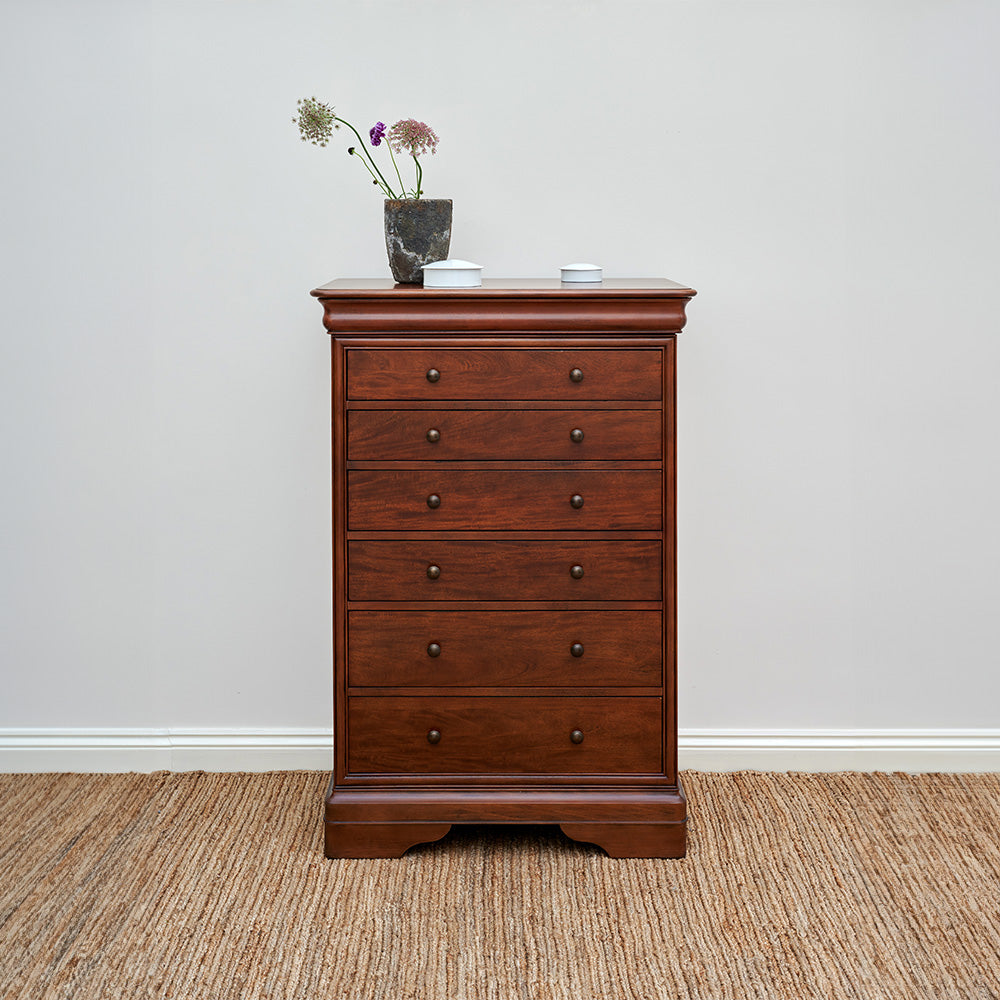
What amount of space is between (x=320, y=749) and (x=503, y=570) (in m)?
0.86

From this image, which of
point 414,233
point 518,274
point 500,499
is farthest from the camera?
point 518,274

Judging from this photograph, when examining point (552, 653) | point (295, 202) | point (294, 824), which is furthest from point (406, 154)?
point (294, 824)

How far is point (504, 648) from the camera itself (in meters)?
2.37

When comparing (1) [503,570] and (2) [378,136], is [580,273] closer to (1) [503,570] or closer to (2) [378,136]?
(2) [378,136]

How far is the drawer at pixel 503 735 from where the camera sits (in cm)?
238

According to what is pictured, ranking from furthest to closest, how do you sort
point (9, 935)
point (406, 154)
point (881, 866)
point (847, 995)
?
point (406, 154) → point (881, 866) → point (9, 935) → point (847, 995)

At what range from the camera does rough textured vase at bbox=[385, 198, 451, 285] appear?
2.43 metres

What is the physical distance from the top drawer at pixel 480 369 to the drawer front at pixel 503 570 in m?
0.32

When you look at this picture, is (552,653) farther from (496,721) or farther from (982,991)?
(982,991)

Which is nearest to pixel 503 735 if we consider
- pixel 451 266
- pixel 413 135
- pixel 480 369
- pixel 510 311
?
pixel 480 369

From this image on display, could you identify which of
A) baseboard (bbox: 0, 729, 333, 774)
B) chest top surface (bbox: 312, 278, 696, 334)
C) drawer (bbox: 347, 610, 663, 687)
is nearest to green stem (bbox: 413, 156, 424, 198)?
chest top surface (bbox: 312, 278, 696, 334)

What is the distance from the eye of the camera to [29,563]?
2854 millimetres

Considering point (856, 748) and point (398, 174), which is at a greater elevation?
point (398, 174)

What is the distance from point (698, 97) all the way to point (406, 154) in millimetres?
718
